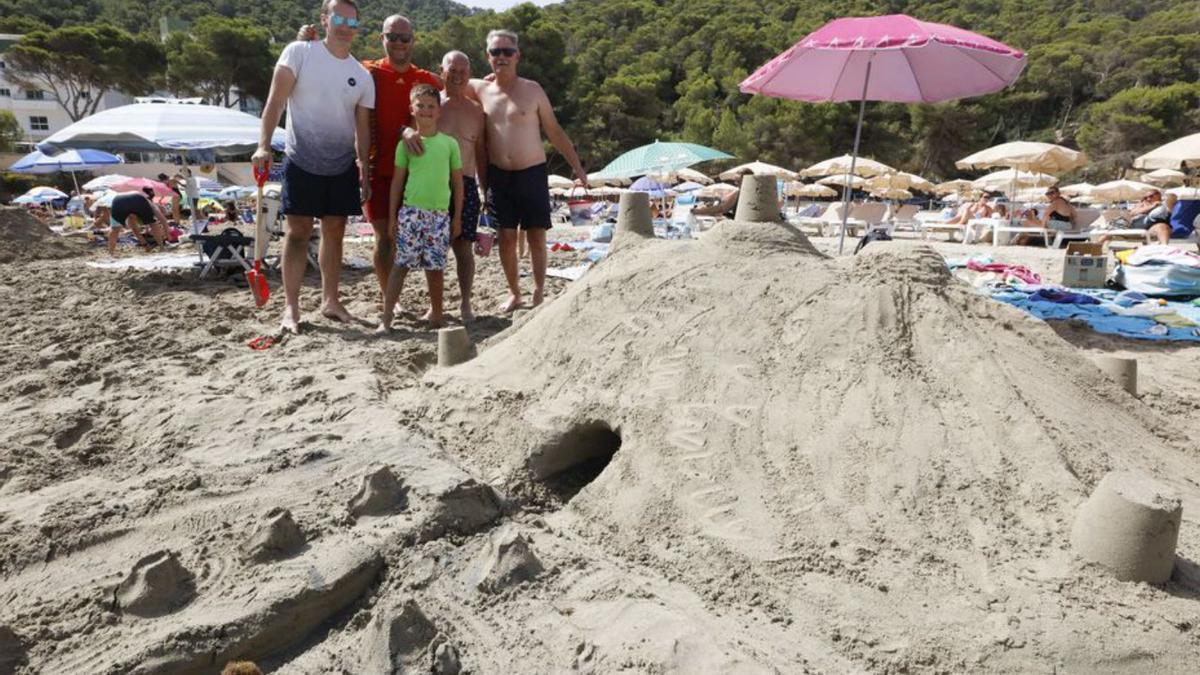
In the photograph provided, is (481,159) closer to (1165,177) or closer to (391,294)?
(391,294)

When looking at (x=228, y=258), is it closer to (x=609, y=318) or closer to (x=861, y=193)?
(x=609, y=318)

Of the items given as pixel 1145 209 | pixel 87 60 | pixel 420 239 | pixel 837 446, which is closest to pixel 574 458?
pixel 837 446

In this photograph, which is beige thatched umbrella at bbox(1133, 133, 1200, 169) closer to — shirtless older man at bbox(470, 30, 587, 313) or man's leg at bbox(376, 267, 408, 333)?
shirtless older man at bbox(470, 30, 587, 313)

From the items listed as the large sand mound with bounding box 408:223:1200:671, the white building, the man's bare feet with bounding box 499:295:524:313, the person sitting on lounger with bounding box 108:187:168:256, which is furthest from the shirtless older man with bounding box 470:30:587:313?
the white building

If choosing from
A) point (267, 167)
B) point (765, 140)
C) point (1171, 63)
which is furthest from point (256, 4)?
point (267, 167)

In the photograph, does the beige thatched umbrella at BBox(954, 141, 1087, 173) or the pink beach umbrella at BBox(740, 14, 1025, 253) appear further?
the beige thatched umbrella at BBox(954, 141, 1087, 173)

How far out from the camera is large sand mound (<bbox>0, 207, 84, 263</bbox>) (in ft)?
33.1

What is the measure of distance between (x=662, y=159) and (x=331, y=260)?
10.9m

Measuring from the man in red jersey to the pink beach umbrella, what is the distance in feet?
12.5

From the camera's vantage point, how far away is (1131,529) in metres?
1.86

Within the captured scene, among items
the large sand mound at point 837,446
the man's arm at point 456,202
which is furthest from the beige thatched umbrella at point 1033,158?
the large sand mound at point 837,446

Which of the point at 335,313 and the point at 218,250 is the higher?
the point at 218,250

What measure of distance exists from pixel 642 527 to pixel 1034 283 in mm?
7000

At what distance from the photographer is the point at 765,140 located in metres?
41.1
